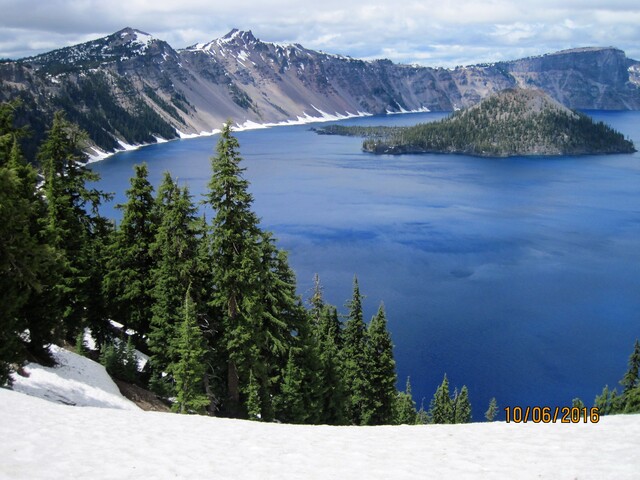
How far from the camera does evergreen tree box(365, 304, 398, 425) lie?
34031 millimetres

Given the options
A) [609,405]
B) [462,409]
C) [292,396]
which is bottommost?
[462,409]

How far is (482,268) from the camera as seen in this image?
274 feet

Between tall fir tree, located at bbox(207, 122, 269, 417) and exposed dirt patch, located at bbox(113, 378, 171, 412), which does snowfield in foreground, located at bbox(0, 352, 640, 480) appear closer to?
tall fir tree, located at bbox(207, 122, 269, 417)

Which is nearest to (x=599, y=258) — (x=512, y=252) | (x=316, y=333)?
(x=512, y=252)

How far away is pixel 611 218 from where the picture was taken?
117562mm

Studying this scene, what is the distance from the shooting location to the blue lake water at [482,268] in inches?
2147

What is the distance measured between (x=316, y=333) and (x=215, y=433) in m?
20.9

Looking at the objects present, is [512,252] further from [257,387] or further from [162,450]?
[162,450]

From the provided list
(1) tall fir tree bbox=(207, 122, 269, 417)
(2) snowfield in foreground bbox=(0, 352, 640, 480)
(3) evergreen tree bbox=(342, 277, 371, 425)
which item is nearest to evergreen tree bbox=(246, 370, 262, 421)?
(1) tall fir tree bbox=(207, 122, 269, 417)

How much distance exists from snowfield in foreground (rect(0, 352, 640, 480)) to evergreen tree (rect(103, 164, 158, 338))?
15.9 m

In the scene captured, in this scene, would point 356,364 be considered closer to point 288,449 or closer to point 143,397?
point 143,397

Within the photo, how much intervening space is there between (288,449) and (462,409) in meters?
37.6

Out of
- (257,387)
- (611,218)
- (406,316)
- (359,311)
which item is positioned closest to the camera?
(257,387)

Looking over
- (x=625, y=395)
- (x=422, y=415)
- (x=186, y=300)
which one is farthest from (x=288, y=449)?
(x=422, y=415)
